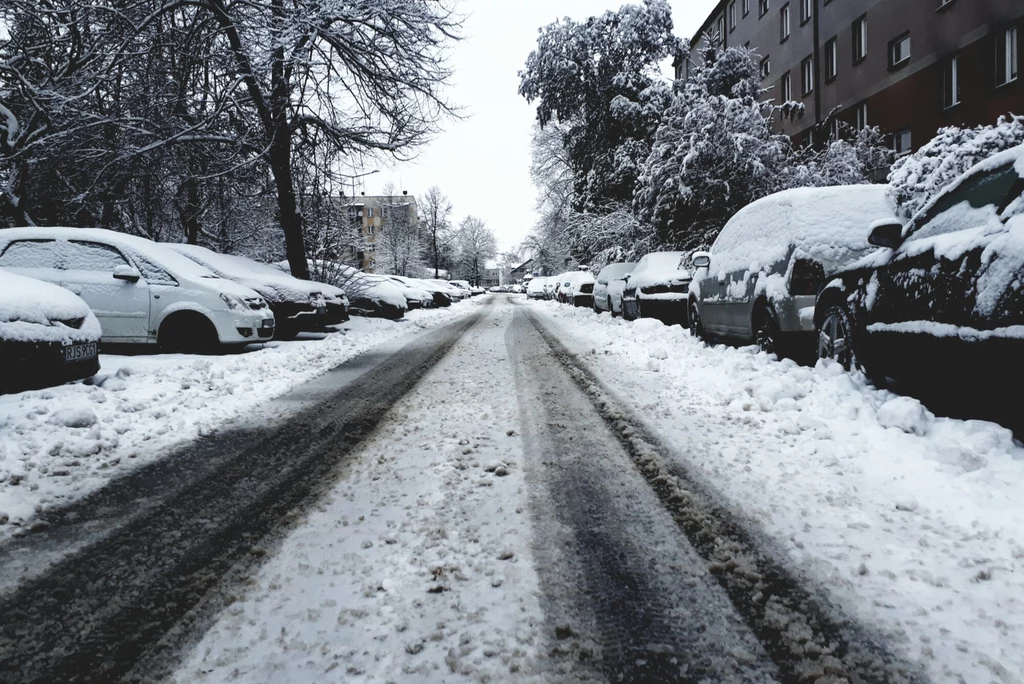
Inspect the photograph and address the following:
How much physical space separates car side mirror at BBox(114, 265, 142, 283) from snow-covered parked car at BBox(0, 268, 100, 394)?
2.47 m

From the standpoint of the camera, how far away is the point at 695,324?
10.1 m

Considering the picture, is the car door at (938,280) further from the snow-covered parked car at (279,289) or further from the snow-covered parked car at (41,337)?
the snow-covered parked car at (279,289)

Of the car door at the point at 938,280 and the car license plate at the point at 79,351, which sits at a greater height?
the car door at the point at 938,280

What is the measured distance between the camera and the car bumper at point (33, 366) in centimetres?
475

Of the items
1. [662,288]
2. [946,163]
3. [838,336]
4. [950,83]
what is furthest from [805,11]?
[838,336]

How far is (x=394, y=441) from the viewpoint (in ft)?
13.8

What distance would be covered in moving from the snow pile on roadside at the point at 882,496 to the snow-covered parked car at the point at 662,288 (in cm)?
721

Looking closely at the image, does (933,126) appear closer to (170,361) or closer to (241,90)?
(241,90)

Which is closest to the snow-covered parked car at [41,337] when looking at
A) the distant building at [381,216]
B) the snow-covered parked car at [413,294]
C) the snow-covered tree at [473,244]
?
the snow-covered parked car at [413,294]

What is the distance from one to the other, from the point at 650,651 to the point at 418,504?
1.45m

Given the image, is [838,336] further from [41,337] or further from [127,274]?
[127,274]

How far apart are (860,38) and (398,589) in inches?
1009

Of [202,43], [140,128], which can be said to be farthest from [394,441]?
[140,128]

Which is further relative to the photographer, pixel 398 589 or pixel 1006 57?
pixel 1006 57
